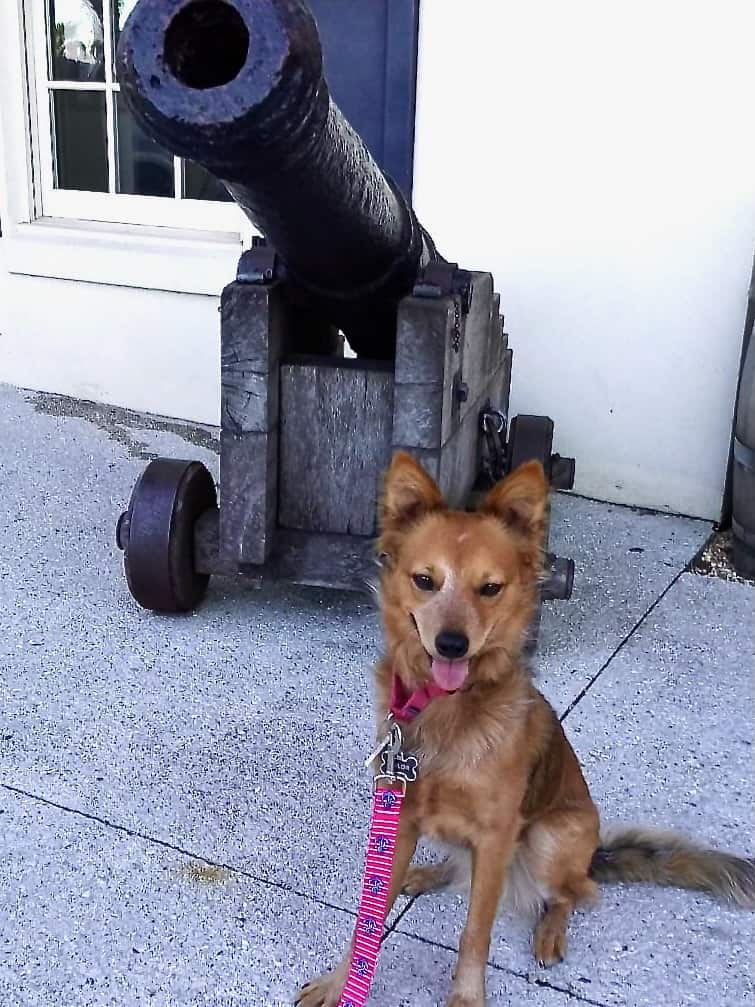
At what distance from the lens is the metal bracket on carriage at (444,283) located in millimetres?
3143

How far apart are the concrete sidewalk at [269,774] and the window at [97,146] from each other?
2071 mm

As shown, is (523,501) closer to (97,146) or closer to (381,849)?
(381,849)

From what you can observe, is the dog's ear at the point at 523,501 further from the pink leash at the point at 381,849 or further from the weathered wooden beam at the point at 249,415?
the weathered wooden beam at the point at 249,415

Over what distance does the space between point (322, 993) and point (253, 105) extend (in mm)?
1697

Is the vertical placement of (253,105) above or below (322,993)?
above

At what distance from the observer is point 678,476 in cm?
470

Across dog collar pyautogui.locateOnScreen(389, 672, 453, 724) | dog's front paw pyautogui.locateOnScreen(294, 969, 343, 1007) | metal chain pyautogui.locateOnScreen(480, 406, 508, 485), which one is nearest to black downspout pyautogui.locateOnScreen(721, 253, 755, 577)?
metal chain pyautogui.locateOnScreen(480, 406, 508, 485)

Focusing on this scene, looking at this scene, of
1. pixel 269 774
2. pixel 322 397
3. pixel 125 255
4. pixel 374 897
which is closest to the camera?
pixel 374 897

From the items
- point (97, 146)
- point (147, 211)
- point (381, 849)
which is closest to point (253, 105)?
point (381, 849)

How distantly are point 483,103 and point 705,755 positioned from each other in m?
3.06

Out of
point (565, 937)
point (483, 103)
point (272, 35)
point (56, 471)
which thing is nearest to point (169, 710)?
point (565, 937)

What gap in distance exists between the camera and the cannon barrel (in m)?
1.90

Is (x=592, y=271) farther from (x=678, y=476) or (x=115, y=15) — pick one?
(x=115, y=15)

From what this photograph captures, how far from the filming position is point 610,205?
4.48m
